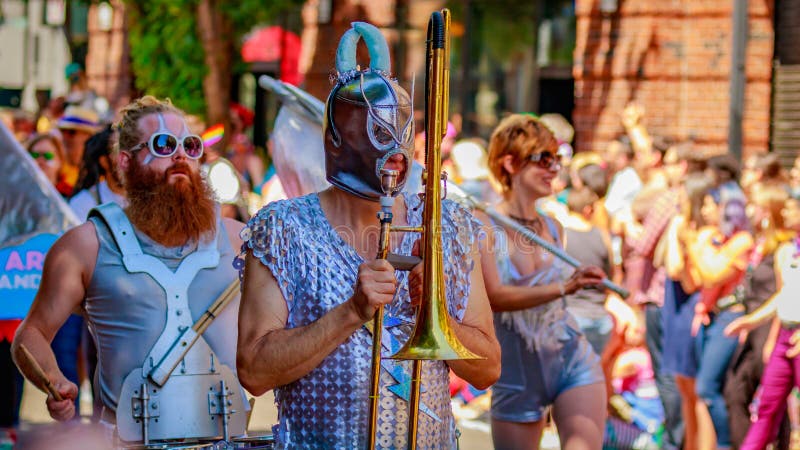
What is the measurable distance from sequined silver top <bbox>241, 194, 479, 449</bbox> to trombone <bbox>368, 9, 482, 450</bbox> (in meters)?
0.15

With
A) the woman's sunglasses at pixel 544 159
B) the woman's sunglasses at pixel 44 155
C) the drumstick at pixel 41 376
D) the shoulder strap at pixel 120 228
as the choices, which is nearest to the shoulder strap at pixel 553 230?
the woman's sunglasses at pixel 544 159

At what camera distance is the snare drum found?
411 cm

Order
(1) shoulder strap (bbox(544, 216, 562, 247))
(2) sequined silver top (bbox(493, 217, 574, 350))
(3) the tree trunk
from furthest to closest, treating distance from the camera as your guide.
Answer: (3) the tree trunk, (1) shoulder strap (bbox(544, 216, 562, 247)), (2) sequined silver top (bbox(493, 217, 574, 350))

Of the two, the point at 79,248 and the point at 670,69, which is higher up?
the point at 670,69

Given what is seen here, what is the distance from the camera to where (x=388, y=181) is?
348 cm

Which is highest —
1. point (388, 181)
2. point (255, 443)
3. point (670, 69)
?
point (670, 69)

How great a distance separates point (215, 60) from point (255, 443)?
1392 centimetres

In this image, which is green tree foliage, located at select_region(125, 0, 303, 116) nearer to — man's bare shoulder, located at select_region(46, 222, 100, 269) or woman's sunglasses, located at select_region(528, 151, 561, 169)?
woman's sunglasses, located at select_region(528, 151, 561, 169)

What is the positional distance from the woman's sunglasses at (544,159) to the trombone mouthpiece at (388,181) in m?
3.52

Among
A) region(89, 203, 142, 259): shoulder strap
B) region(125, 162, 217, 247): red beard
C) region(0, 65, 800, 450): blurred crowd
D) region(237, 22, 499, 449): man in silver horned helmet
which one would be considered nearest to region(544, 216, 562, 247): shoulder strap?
region(0, 65, 800, 450): blurred crowd

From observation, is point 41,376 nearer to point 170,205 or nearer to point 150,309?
point 150,309

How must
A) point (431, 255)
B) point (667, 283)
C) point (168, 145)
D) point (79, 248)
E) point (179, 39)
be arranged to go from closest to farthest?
1. point (431, 255)
2. point (79, 248)
3. point (168, 145)
4. point (667, 283)
5. point (179, 39)

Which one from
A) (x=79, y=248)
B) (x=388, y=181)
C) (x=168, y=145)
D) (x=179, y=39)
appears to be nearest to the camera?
(x=388, y=181)

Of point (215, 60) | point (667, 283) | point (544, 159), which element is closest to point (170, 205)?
point (544, 159)
